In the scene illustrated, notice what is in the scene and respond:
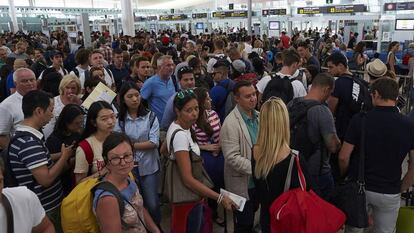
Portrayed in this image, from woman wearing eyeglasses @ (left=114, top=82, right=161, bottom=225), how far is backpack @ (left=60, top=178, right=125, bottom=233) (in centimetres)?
116

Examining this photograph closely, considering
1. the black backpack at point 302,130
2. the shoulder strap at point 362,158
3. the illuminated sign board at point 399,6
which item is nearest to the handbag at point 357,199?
the shoulder strap at point 362,158

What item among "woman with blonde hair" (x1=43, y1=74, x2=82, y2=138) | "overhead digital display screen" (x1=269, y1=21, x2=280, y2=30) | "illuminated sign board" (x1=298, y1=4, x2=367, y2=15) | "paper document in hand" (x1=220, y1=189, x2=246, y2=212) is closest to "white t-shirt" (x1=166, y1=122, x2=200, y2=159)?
→ "paper document in hand" (x1=220, y1=189, x2=246, y2=212)

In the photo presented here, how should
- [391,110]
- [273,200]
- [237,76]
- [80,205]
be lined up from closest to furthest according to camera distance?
[80,205] → [273,200] → [391,110] → [237,76]

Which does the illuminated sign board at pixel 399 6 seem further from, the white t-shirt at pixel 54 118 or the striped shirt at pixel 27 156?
the striped shirt at pixel 27 156

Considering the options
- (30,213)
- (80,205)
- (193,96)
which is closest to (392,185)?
(193,96)

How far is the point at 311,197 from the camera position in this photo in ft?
7.35

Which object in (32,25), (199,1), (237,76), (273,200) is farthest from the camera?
(199,1)

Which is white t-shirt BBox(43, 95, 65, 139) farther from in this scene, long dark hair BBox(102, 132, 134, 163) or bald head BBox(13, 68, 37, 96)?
long dark hair BBox(102, 132, 134, 163)

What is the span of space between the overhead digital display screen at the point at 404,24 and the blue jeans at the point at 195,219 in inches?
588

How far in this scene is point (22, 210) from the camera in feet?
5.35

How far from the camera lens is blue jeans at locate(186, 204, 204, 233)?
9.23ft

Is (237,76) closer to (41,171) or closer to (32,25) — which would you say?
(41,171)

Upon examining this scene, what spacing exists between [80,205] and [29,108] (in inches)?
36.4

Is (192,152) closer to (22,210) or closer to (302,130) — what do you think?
(302,130)
